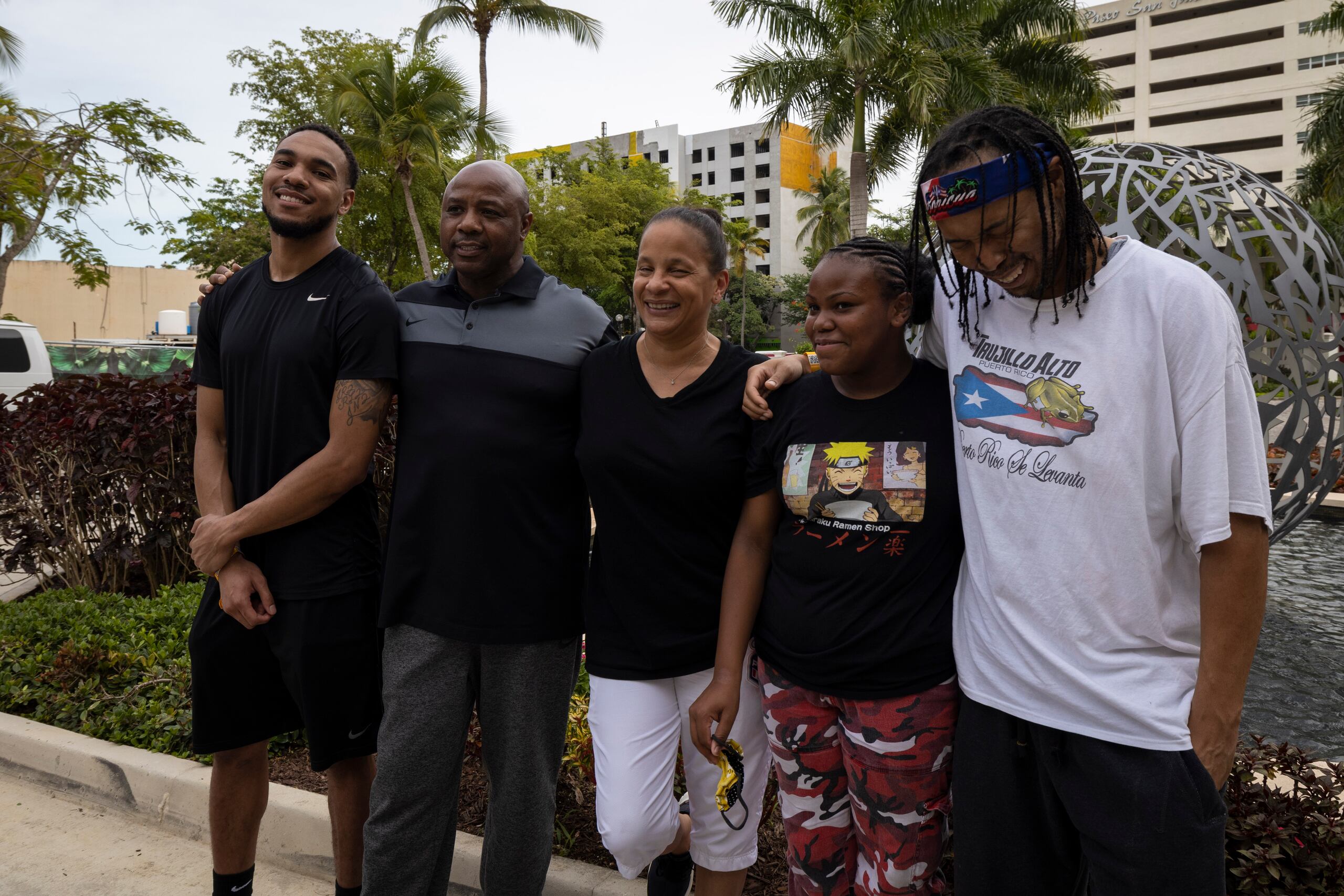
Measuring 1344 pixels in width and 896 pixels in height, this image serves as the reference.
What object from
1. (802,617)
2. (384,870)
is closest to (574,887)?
(384,870)

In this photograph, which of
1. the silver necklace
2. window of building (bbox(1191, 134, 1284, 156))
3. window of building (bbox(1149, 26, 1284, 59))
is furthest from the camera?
window of building (bbox(1149, 26, 1284, 59))

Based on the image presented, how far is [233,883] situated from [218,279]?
1.87m

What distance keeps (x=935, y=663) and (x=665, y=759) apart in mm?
816

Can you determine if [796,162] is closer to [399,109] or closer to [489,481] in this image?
[399,109]

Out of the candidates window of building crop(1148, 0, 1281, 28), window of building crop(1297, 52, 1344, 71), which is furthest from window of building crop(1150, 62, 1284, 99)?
window of building crop(1148, 0, 1281, 28)

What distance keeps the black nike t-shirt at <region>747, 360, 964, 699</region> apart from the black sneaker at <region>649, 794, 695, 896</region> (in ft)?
2.78

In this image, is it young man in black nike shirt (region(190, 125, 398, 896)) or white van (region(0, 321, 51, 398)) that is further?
white van (region(0, 321, 51, 398))

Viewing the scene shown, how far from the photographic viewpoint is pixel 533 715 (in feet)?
8.59

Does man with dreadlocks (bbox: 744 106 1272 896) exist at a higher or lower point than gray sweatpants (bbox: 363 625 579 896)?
higher

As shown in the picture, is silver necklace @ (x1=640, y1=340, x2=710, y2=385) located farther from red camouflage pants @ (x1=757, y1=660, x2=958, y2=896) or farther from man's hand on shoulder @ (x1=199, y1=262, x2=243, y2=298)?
man's hand on shoulder @ (x1=199, y1=262, x2=243, y2=298)

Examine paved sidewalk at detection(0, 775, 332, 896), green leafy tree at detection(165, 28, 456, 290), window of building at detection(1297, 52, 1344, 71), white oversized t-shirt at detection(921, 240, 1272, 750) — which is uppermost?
window of building at detection(1297, 52, 1344, 71)

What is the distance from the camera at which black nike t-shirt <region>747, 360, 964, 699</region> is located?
7.09ft

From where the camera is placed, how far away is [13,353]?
13891mm

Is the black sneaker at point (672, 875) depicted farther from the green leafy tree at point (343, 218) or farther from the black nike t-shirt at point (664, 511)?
the green leafy tree at point (343, 218)
